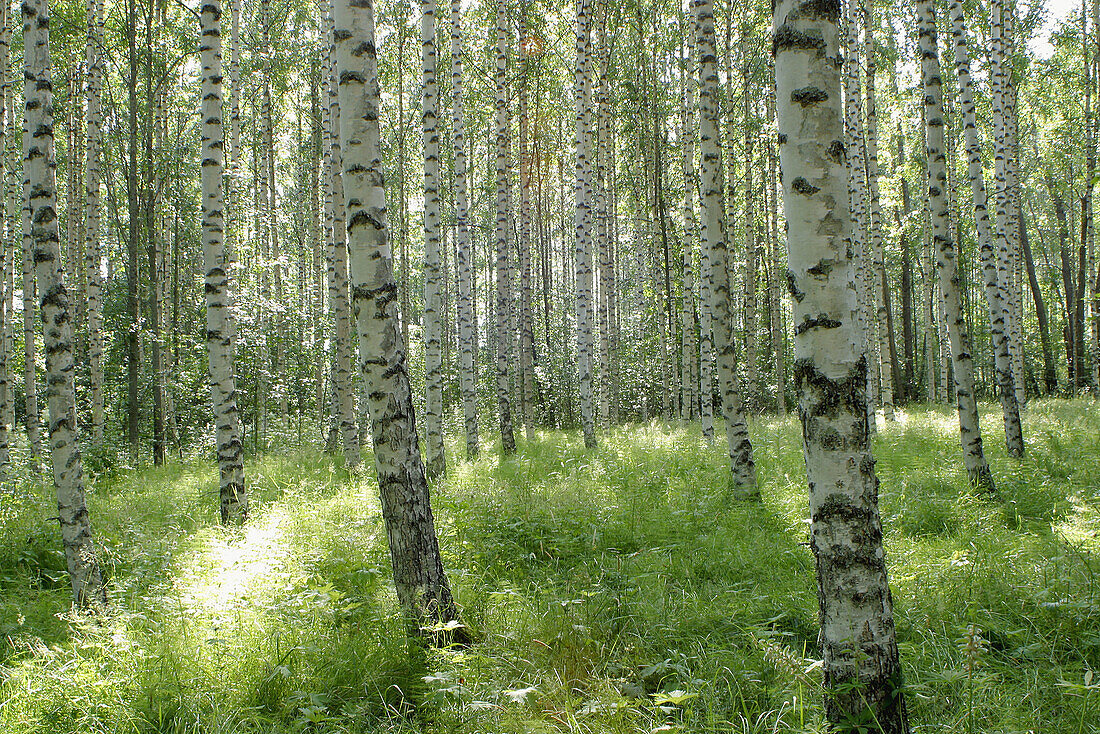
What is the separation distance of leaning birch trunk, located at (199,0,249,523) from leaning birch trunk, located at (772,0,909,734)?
653 cm

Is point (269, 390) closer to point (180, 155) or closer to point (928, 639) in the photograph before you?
point (180, 155)

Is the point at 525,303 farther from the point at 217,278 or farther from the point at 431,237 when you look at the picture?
the point at 217,278

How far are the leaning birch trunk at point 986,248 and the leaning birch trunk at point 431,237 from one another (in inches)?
264

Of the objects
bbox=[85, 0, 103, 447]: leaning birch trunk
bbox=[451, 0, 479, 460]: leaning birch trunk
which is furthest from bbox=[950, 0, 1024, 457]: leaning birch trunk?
bbox=[85, 0, 103, 447]: leaning birch trunk

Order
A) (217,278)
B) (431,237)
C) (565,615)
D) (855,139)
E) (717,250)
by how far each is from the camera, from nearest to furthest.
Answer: (565,615) < (217,278) < (717,250) < (431,237) < (855,139)

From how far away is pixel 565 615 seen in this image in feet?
13.0

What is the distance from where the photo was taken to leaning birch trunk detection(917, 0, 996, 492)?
21.7 ft

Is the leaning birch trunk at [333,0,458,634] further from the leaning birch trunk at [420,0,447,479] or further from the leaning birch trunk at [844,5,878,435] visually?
the leaning birch trunk at [844,5,878,435]

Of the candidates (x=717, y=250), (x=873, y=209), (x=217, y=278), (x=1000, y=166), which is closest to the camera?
(x=217, y=278)

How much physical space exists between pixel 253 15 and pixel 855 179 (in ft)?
53.1

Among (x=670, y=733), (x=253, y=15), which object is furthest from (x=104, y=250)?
(x=670, y=733)

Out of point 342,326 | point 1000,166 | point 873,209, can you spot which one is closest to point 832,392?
point 342,326

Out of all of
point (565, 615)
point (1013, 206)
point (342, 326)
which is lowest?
point (565, 615)

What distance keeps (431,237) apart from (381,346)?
5.64 meters
